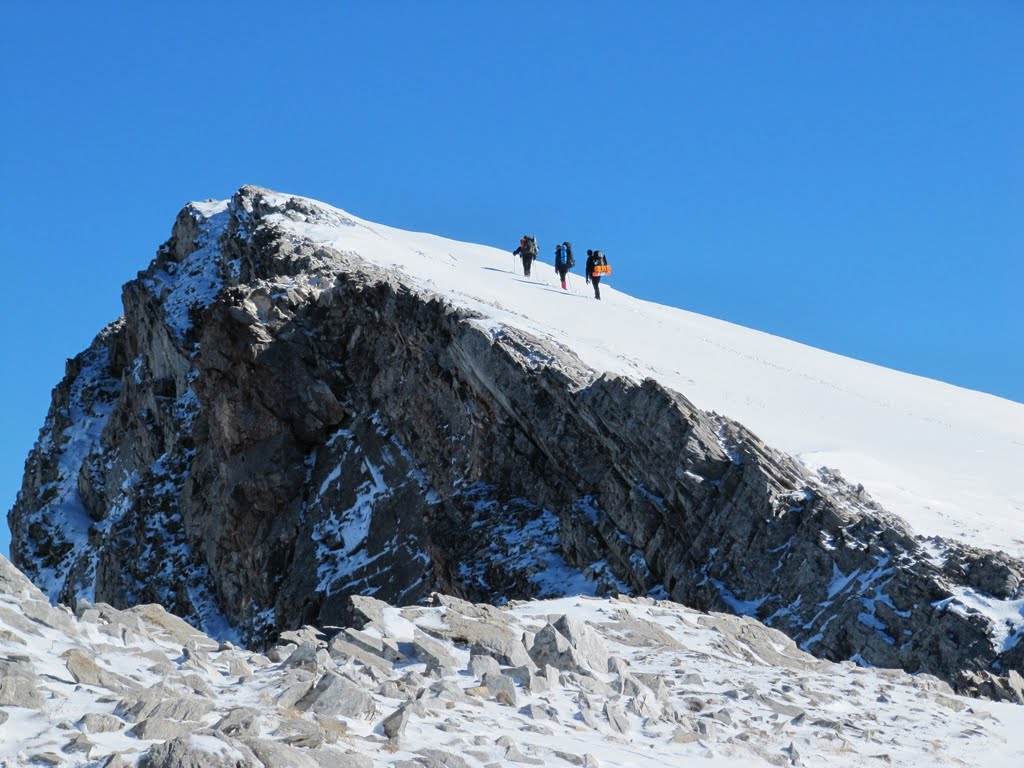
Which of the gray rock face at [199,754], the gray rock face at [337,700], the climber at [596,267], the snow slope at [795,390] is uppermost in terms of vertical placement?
the climber at [596,267]

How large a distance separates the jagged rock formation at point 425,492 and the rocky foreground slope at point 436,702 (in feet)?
18.4

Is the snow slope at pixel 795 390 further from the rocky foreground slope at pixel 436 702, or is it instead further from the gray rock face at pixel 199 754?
the gray rock face at pixel 199 754

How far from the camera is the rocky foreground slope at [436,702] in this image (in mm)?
7820

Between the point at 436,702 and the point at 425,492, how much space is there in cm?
2003

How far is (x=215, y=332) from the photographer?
1410 inches

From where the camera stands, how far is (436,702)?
31.2 feet

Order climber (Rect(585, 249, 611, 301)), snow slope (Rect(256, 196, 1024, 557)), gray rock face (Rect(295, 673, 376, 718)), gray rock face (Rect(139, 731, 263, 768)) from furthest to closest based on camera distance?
climber (Rect(585, 249, 611, 301)) → snow slope (Rect(256, 196, 1024, 557)) → gray rock face (Rect(295, 673, 376, 718)) → gray rock face (Rect(139, 731, 263, 768))

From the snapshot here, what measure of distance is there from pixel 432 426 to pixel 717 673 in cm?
1839

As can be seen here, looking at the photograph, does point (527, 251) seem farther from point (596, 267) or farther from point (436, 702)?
point (436, 702)

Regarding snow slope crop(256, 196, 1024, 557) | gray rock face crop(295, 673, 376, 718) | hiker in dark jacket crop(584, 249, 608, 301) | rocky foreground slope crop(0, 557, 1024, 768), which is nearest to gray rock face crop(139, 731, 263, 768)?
rocky foreground slope crop(0, 557, 1024, 768)

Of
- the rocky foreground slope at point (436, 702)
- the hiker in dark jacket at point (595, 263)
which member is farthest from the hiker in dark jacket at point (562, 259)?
the rocky foreground slope at point (436, 702)

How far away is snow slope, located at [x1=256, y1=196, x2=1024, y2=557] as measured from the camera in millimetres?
23562

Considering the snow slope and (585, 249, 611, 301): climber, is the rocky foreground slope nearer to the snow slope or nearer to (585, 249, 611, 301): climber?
the snow slope

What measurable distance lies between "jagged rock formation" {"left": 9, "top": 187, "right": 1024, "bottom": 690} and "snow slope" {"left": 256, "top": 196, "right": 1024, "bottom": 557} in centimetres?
152
